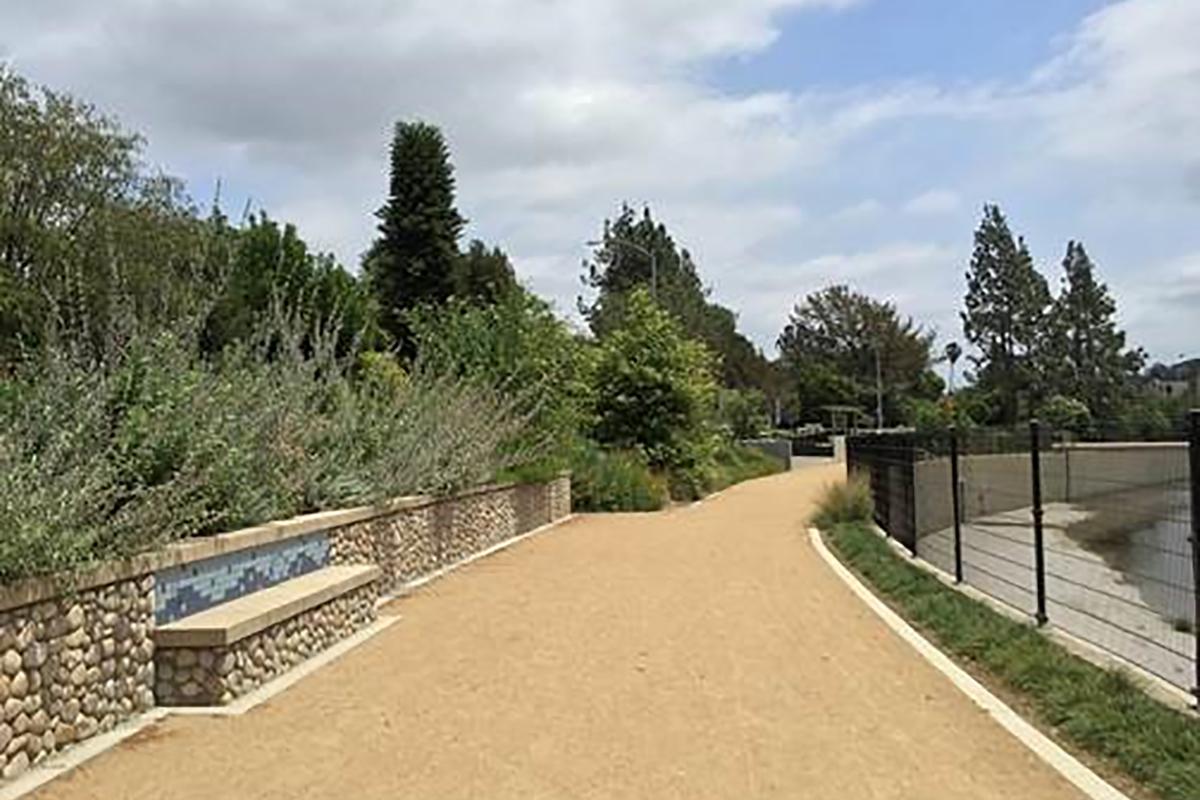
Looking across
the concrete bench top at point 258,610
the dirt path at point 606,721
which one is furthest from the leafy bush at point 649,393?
the concrete bench top at point 258,610

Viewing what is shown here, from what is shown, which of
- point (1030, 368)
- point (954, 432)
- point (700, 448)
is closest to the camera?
point (954, 432)

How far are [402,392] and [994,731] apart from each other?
39.1 feet

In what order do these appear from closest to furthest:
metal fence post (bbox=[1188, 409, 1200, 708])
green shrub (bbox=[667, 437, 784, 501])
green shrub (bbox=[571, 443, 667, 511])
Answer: metal fence post (bbox=[1188, 409, 1200, 708]), green shrub (bbox=[571, 443, 667, 511]), green shrub (bbox=[667, 437, 784, 501])

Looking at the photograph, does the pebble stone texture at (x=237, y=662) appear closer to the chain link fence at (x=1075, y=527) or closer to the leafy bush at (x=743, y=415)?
the chain link fence at (x=1075, y=527)

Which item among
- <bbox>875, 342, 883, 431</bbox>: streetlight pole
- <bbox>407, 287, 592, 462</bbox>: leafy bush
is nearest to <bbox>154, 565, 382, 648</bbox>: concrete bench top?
<bbox>407, 287, 592, 462</bbox>: leafy bush

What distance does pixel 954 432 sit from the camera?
15.5 m

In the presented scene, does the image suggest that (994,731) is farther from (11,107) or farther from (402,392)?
(11,107)

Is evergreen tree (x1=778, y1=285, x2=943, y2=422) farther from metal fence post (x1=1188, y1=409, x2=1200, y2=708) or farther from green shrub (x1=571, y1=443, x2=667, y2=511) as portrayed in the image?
metal fence post (x1=1188, y1=409, x2=1200, y2=708)

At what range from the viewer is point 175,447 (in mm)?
9555

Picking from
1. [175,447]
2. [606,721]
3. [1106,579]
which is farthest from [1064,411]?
[606,721]

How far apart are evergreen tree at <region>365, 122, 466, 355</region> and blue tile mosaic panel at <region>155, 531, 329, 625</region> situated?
126 feet

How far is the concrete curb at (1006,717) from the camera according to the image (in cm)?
653

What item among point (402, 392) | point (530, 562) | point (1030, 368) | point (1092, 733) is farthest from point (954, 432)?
point (1030, 368)

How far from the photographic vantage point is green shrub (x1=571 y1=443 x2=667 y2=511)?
30.9 metres
